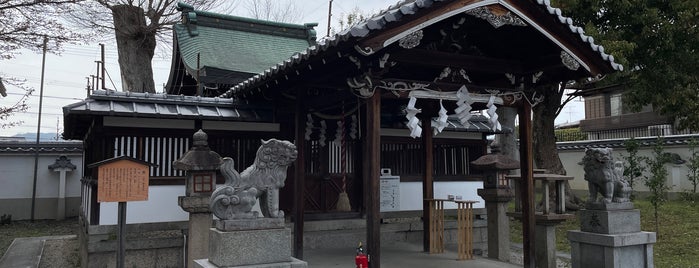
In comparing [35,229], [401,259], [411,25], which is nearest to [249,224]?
[411,25]

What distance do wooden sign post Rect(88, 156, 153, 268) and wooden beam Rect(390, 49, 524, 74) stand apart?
12.9ft

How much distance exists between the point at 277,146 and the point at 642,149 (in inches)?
823

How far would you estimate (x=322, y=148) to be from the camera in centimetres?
1088

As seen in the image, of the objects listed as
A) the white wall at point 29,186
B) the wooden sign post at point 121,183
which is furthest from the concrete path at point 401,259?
the white wall at point 29,186

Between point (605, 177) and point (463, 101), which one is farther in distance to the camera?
point (463, 101)

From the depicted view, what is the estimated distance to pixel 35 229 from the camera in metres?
16.3

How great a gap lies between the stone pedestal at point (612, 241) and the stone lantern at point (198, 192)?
18.5 feet

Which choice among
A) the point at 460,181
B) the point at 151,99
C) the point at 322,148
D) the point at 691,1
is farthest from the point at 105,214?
the point at 691,1

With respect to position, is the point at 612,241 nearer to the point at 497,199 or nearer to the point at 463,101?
the point at 497,199

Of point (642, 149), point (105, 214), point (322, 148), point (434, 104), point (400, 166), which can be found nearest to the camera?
point (105, 214)

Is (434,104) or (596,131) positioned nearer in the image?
(434,104)

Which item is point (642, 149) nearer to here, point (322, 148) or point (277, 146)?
point (322, 148)

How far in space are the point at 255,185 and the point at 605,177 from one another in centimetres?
497

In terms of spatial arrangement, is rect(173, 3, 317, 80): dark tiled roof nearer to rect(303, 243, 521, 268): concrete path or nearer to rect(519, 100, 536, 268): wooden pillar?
rect(303, 243, 521, 268): concrete path
